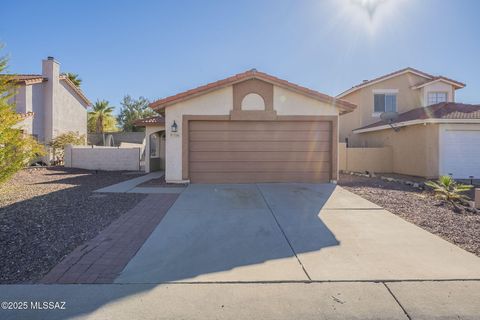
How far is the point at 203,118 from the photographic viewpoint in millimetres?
10359

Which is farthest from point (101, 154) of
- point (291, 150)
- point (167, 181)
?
point (291, 150)

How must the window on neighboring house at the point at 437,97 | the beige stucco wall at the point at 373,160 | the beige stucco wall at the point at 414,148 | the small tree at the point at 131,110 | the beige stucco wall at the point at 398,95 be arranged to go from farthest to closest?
the small tree at the point at 131,110 < the beige stucco wall at the point at 398,95 < the window on neighboring house at the point at 437,97 < the beige stucco wall at the point at 373,160 < the beige stucco wall at the point at 414,148

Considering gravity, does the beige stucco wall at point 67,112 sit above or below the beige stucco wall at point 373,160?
above

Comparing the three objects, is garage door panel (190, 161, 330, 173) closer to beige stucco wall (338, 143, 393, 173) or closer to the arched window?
the arched window

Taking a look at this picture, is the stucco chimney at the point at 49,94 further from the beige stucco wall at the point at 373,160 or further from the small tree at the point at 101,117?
the beige stucco wall at the point at 373,160

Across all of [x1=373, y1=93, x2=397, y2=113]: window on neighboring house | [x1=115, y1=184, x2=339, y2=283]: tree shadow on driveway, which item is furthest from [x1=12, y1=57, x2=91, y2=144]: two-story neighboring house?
[x1=373, y1=93, x2=397, y2=113]: window on neighboring house

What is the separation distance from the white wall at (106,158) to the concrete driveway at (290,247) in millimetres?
11197

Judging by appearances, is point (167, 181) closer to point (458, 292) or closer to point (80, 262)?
point (80, 262)

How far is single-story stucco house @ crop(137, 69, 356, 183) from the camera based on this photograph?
10344 millimetres

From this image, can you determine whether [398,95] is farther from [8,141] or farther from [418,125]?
[8,141]

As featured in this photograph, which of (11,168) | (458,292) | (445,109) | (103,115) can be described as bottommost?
(458,292)

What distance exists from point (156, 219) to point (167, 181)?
4.61 m

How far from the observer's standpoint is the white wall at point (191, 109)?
10344mm

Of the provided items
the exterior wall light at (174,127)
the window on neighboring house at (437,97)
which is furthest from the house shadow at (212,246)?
the window on neighboring house at (437,97)
